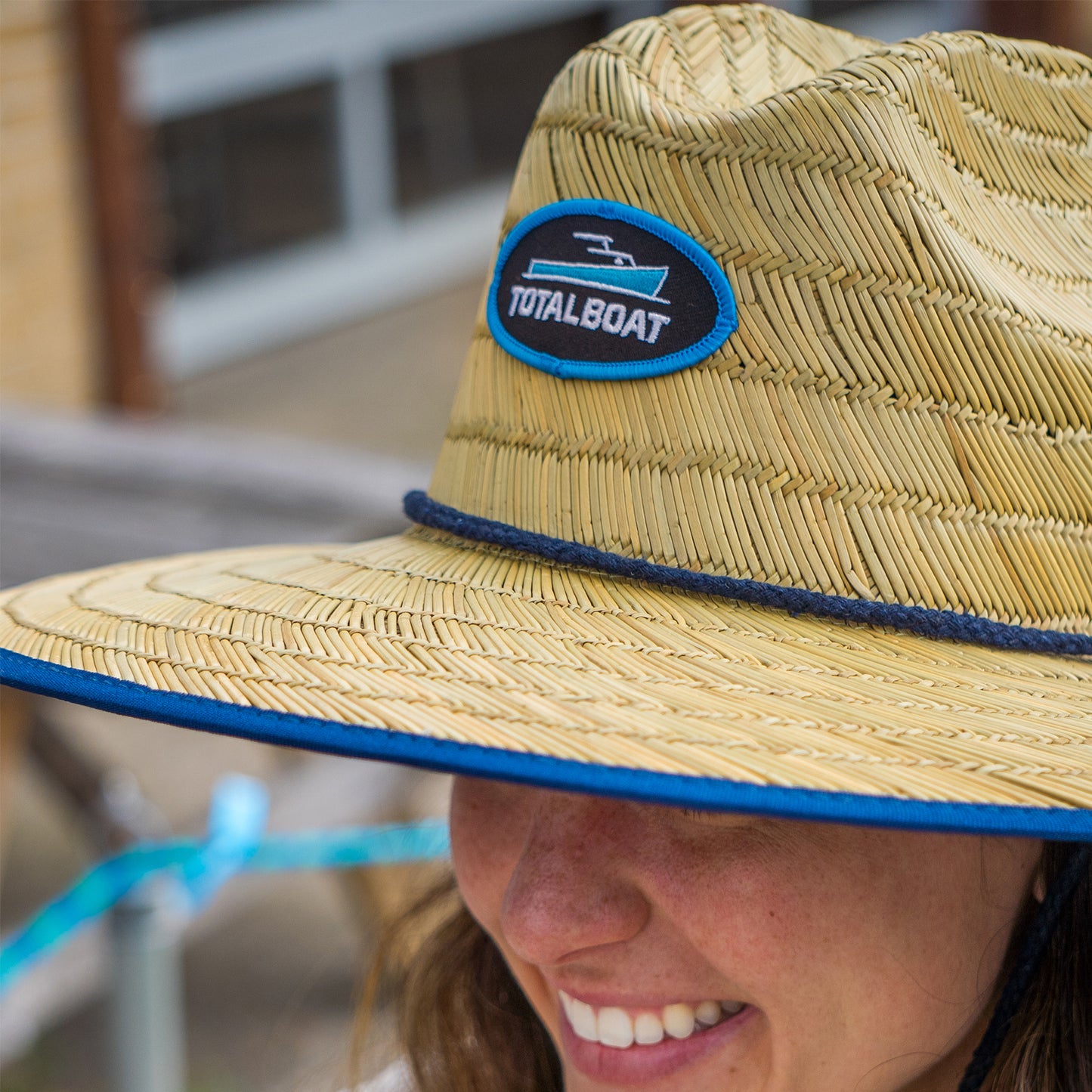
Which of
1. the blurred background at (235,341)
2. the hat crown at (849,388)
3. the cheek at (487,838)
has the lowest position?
the blurred background at (235,341)

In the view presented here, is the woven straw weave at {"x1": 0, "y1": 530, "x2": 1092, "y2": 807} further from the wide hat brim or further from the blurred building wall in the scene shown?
the blurred building wall

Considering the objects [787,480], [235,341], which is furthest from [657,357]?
[235,341]

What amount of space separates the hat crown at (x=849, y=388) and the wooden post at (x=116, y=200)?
438 centimetres

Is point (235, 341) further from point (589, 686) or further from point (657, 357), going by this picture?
point (589, 686)

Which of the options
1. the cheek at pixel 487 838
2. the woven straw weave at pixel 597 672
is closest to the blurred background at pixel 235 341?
the cheek at pixel 487 838

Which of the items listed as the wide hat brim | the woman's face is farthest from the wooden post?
the woman's face

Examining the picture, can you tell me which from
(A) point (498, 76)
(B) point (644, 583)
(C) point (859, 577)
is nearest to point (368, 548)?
(B) point (644, 583)

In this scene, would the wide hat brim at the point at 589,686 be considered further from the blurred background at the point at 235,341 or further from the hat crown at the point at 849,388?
the blurred background at the point at 235,341

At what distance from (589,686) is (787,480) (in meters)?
0.24

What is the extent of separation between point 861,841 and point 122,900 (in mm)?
1834

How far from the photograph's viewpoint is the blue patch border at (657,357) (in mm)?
1042

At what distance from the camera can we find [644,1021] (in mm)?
1127

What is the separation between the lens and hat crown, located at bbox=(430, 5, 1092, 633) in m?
1.02

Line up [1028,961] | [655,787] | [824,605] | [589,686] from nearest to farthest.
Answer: [655,787] < [589,686] < [824,605] < [1028,961]
